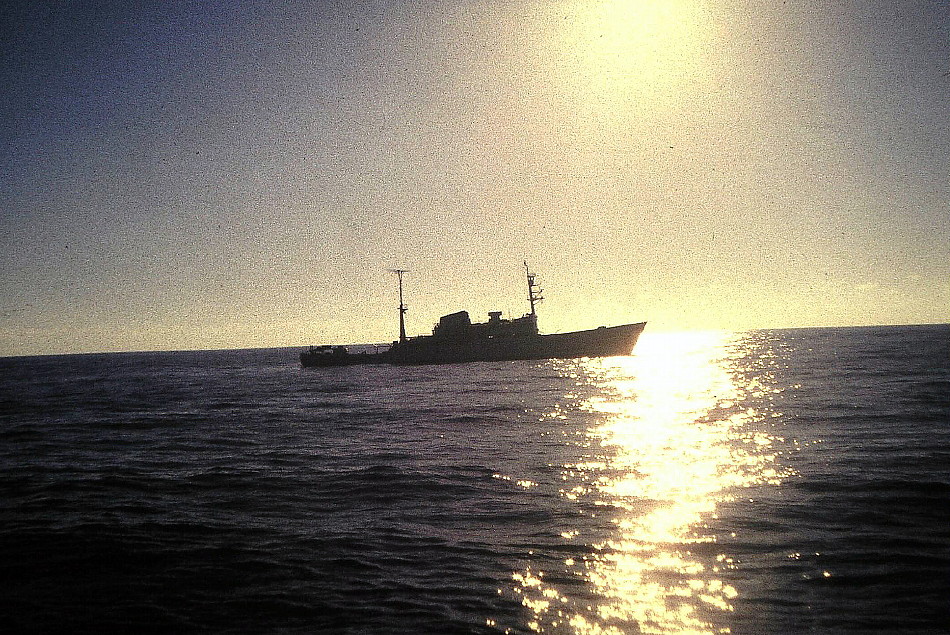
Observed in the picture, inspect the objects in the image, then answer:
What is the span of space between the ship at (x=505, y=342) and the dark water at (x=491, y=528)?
52.4m

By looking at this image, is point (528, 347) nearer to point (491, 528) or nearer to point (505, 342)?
point (505, 342)

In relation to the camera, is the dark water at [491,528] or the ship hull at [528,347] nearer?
the dark water at [491,528]

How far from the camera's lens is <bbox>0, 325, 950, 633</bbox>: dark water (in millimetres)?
6418

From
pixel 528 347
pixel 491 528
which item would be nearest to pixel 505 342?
pixel 528 347

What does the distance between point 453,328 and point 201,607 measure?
72.0 meters

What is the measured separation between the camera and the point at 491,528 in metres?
9.64

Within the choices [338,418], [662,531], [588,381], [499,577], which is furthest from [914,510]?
[588,381]

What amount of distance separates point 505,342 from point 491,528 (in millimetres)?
65123

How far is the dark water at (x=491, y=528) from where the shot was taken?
6418mm

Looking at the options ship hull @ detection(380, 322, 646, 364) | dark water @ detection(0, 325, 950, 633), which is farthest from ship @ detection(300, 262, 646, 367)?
dark water @ detection(0, 325, 950, 633)

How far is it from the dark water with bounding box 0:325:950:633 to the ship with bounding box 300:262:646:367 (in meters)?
52.4

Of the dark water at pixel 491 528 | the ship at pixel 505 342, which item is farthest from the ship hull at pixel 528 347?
the dark water at pixel 491 528

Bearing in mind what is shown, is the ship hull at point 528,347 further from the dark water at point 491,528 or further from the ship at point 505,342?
the dark water at point 491,528

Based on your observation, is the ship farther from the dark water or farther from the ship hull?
the dark water
